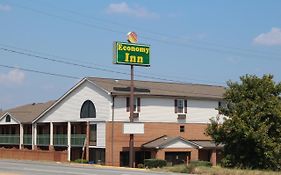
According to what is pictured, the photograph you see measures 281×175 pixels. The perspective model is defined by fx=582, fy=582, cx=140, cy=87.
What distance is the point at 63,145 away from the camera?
66750 mm

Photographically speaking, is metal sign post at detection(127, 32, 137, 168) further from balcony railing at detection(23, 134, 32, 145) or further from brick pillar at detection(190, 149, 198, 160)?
balcony railing at detection(23, 134, 32, 145)

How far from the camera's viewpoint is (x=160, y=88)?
64938 millimetres

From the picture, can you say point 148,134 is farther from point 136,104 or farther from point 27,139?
point 27,139

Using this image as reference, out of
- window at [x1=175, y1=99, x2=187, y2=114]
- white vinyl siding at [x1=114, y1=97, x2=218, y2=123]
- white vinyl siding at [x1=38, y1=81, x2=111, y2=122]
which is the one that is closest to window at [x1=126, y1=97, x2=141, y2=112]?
white vinyl siding at [x1=114, y1=97, x2=218, y2=123]

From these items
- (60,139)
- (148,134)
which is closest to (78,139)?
(60,139)

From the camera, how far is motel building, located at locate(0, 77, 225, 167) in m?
59.8

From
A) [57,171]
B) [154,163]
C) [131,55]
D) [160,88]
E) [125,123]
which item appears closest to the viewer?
[57,171]

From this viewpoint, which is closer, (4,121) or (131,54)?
(131,54)

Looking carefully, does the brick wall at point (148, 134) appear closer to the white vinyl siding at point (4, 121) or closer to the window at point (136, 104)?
the window at point (136, 104)

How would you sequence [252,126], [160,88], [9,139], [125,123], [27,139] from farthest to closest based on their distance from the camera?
[9,139] → [27,139] → [160,88] → [125,123] → [252,126]

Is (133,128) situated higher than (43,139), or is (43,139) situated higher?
(133,128)

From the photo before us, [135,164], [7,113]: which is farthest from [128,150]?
[7,113]

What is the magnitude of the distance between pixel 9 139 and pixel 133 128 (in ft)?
91.0

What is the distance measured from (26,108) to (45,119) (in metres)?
13.7
